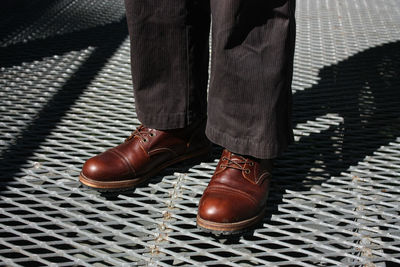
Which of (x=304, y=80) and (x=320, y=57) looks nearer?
(x=304, y=80)

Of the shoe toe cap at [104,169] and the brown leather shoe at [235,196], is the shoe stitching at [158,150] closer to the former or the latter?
the shoe toe cap at [104,169]

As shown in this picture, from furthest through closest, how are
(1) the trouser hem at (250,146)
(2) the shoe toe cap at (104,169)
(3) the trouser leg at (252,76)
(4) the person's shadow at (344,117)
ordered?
(4) the person's shadow at (344,117) < (2) the shoe toe cap at (104,169) < (1) the trouser hem at (250,146) < (3) the trouser leg at (252,76)

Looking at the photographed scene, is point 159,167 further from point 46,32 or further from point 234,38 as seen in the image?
point 46,32

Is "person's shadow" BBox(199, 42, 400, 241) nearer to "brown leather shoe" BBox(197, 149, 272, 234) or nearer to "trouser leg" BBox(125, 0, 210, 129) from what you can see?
"brown leather shoe" BBox(197, 149, 272, 234)

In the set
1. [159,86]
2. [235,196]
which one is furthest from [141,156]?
[235,196]

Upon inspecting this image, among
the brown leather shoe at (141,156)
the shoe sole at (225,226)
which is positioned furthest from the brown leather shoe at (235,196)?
the brown leather shoe at (141,156)

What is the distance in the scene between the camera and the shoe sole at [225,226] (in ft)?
3.51

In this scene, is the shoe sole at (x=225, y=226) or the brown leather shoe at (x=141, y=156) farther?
the brown leather shoe at (x=141, y=156)

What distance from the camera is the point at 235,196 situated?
111cm

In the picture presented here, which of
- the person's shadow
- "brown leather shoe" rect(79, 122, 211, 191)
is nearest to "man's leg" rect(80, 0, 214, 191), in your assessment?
"brown leather shoe" rect(79, 122, 211, 191)

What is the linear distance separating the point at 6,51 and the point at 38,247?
1.40m

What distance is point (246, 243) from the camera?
109cm

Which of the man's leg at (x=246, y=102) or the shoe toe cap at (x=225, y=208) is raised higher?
the man's leg at (x=246, y=102)

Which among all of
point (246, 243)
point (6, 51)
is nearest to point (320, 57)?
point (246, 243)
